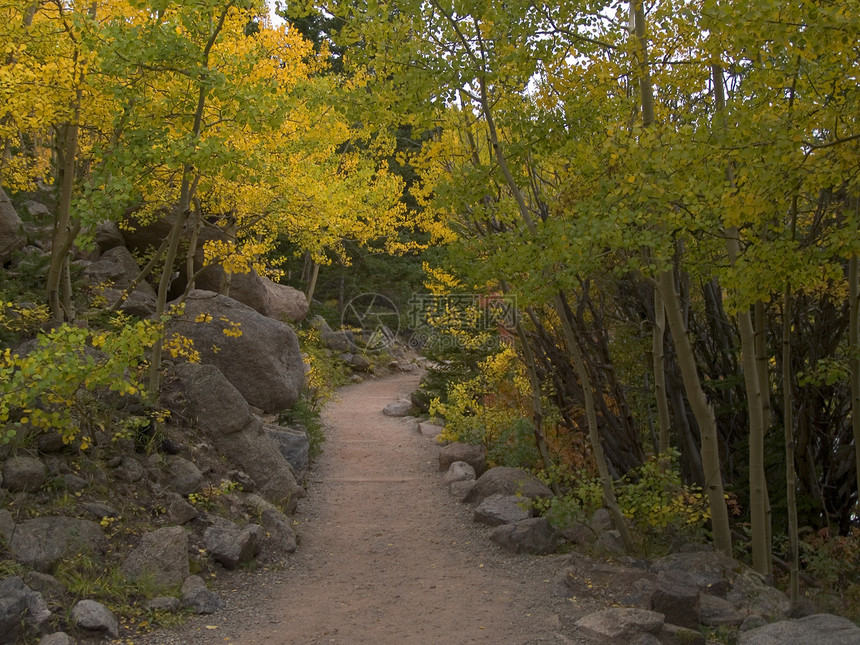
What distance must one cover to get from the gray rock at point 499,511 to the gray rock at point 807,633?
3.06 metres

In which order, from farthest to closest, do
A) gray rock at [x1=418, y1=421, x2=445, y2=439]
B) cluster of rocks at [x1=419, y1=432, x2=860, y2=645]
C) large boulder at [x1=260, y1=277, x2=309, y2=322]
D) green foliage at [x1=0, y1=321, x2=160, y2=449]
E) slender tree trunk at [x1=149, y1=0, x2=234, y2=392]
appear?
1. large boulder at [x1=260, y1=277, x2=309, y2=322]
2. gray rock at [x1=418, y1=421, x2=445, y2=439]
3. slender tree trunk at [x1=149, y1=0, x2=234, y2=392]
4. green foliage at [x1=0, y1=321, x2=160, y2=449]
5. cluster of rocks at [x1=419, y1=432, x2=860, y2=645]

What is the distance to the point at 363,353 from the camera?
2217 centimetres

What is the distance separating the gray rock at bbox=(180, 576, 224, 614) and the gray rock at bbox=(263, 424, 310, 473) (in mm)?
3775

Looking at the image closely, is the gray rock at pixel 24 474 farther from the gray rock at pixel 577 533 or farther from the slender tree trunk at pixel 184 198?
the gray rock at pixel 577 533

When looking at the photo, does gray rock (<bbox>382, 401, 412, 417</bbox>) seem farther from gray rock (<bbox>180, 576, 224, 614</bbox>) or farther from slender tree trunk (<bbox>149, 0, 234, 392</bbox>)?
gray rock (<bbox>180, 576, 224, 614</bbox>)

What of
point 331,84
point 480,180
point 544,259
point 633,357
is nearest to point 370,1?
point 480,180

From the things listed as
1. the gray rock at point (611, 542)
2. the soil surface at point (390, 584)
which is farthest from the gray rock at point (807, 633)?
the gray rock at point (611, 542)

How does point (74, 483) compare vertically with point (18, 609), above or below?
above

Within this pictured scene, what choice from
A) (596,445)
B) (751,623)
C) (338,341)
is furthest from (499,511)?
(338,341)

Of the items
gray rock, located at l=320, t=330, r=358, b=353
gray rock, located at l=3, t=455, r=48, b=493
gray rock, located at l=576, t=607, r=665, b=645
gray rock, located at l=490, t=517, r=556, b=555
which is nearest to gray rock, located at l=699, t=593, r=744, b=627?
gray rock, located at l=576, t=607, r=665, b=645

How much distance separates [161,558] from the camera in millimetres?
5516

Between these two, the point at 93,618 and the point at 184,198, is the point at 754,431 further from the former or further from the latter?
the point at 184,198

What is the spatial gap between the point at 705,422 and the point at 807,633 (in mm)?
2052

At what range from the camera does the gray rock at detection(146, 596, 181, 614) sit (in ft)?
16.6
